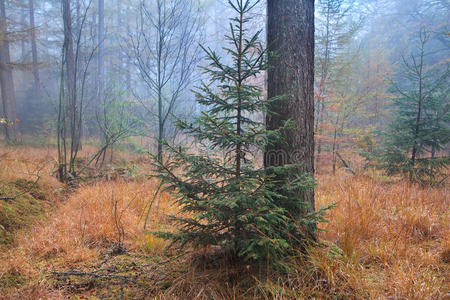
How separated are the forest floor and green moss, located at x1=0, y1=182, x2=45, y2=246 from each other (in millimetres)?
15

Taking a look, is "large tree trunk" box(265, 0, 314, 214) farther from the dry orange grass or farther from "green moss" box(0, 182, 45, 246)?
"green moss" box(0, 182, 45, 246)

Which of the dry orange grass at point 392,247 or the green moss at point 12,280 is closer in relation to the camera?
the dry orange grass at point 392,247

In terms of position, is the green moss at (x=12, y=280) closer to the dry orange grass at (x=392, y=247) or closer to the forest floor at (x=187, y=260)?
the forest floor at (x=187, y=260)

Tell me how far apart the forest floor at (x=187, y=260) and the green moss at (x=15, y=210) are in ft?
0.05

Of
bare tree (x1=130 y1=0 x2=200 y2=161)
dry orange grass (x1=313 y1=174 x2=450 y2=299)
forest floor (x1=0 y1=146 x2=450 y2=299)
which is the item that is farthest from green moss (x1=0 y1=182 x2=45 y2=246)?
dry orange grass (x1=313 y1=174 x2=450 y2=299)

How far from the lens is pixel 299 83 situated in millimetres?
2469

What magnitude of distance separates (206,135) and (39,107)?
1972 centimetres

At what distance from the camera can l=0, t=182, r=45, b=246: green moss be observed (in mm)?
2922

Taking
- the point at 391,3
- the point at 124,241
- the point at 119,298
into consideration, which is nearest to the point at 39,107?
the point at 124,241

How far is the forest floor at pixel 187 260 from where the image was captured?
1893 millimetres

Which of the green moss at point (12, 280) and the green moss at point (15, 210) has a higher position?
the green moss at point (15, 210)

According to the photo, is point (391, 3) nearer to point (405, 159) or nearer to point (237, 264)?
point (405, 159)

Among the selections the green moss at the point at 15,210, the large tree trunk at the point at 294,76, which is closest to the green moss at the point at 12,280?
the green moss at the point at 15,210

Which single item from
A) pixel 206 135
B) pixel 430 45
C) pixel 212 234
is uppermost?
pixel 430 45
